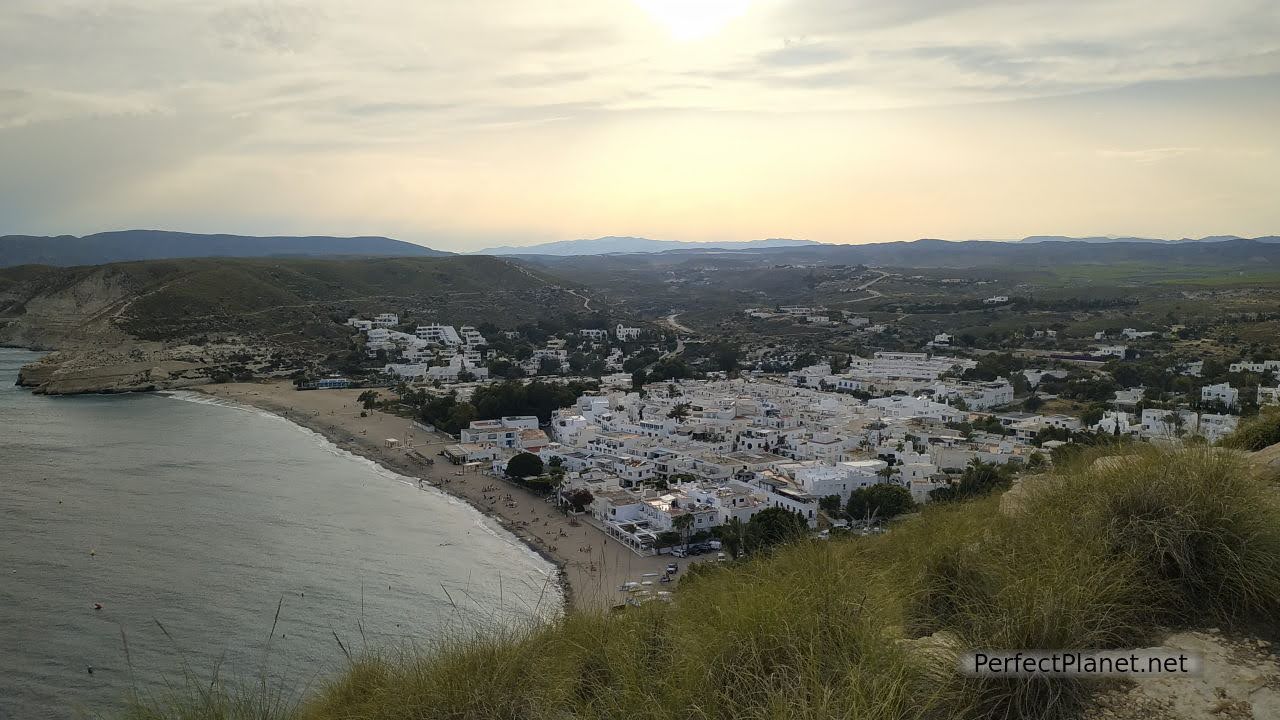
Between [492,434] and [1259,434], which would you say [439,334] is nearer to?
[492,434]

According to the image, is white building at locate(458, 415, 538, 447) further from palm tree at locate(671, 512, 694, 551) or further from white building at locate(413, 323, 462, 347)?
white building at locate(413, 323, 462, 347)

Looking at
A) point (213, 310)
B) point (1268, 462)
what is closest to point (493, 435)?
point (1268, 462)

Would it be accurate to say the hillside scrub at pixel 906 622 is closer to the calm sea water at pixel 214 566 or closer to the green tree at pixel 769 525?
the calm sea water at pixel 214 566

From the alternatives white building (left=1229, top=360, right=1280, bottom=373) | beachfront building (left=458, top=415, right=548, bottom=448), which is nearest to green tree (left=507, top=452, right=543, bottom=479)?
beachfront building (left=458, top=415, right=548, bottom=448)

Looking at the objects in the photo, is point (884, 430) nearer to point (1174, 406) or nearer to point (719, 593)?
point (1174, 406)

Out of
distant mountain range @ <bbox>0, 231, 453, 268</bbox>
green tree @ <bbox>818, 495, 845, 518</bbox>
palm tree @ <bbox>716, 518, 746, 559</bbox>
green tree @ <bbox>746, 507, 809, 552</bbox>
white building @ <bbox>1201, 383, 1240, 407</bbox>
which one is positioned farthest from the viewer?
distant mountain range @ <bbox>0, 231, 453, 268</bbox>

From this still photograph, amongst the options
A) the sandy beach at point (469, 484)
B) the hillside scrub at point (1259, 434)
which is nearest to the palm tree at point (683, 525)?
the sandy beach at point (469, 484)
